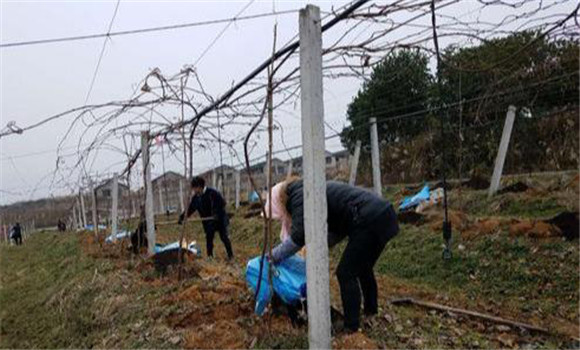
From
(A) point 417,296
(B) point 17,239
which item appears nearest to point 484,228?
(A) point 417,296

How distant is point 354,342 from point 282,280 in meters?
0.68

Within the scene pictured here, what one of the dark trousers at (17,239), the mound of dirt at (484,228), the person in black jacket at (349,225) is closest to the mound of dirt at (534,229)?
the mound of dirt at (484,228)

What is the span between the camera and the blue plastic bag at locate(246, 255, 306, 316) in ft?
10.5

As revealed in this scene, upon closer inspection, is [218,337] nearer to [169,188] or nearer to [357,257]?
[357,257]

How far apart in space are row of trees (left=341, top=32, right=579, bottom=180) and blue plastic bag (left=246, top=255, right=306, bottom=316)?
137 cm

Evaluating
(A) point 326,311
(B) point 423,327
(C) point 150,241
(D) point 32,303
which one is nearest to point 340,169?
(C) point 150,241

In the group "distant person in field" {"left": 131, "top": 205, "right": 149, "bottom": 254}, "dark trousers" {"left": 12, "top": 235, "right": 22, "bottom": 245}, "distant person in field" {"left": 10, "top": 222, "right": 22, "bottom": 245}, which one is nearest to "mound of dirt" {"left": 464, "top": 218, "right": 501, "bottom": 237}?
"distant person in field" {"left": 131, "top": 205, "right": 149, "bottom": 254}

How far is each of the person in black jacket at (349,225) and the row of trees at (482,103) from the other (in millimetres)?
765

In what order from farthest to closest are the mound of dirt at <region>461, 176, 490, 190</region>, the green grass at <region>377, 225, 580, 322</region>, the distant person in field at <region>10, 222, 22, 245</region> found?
the distant person in field at <region>10, 222, 22, 245</region> → the mound of dirt at <region>461, 176, 490, 190</region> → the green grass at <region>377, 225, 580, 322</region>

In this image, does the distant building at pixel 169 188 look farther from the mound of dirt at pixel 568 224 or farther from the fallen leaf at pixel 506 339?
the mound of dirt at pixel 568 224

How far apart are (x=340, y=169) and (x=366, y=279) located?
1192cm

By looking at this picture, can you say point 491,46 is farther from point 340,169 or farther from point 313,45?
point 340,169

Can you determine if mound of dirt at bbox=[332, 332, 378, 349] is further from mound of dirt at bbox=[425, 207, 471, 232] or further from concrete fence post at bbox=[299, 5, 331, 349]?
mound of dirt at bbox=[425, 207, 471, 232]

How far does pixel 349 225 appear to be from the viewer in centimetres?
308
